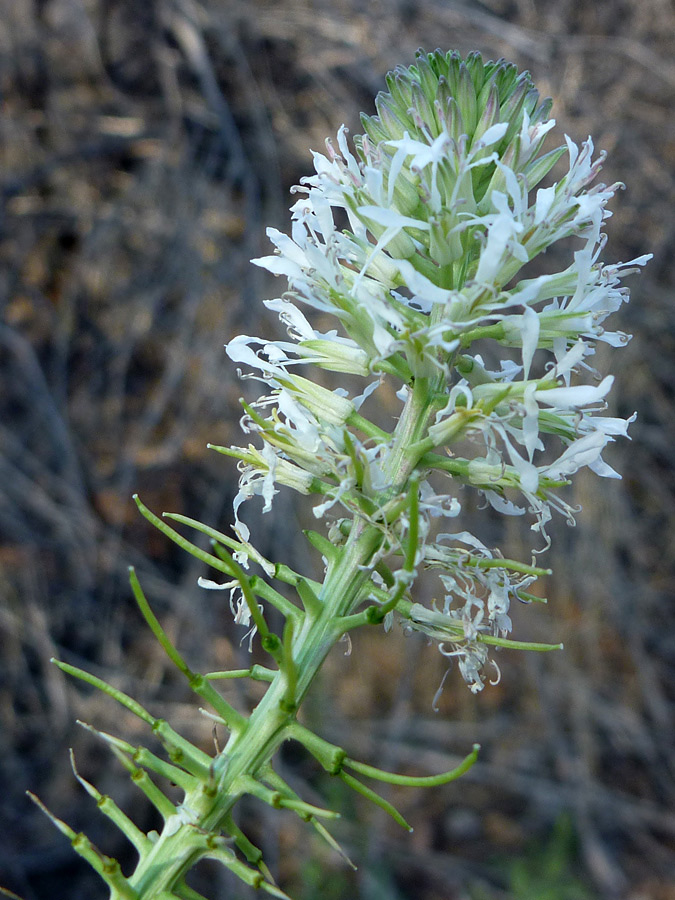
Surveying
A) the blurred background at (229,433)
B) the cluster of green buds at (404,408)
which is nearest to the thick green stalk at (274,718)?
the cluster of green buds at (404,408)

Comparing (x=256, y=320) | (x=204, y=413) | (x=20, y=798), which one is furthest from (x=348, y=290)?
(x=20, y=798)

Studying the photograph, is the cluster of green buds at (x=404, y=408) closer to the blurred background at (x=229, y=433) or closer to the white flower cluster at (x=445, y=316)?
the white flower cluster at (x=445, y=316)

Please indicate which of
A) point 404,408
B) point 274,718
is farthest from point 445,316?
point 274,718

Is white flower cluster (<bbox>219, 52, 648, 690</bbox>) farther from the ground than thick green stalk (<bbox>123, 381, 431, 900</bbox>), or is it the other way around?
white flower cluster (<bbox>219, 52, 648, 690</bbox>)

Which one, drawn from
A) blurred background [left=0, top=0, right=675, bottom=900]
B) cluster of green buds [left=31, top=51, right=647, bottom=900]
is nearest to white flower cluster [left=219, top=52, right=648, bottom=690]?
cluster of green buds [left=31, top=51, right=647, bottom=900]

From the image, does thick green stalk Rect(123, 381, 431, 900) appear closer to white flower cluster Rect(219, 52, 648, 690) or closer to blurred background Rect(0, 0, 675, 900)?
white flower cluster Rect(219, 52, 648, 690)

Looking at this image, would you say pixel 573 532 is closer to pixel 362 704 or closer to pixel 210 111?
pixel 362 704

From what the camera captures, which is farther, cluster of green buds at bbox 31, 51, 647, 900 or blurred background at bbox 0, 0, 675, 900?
blurred background at bbox 0, 0, 675, 900
